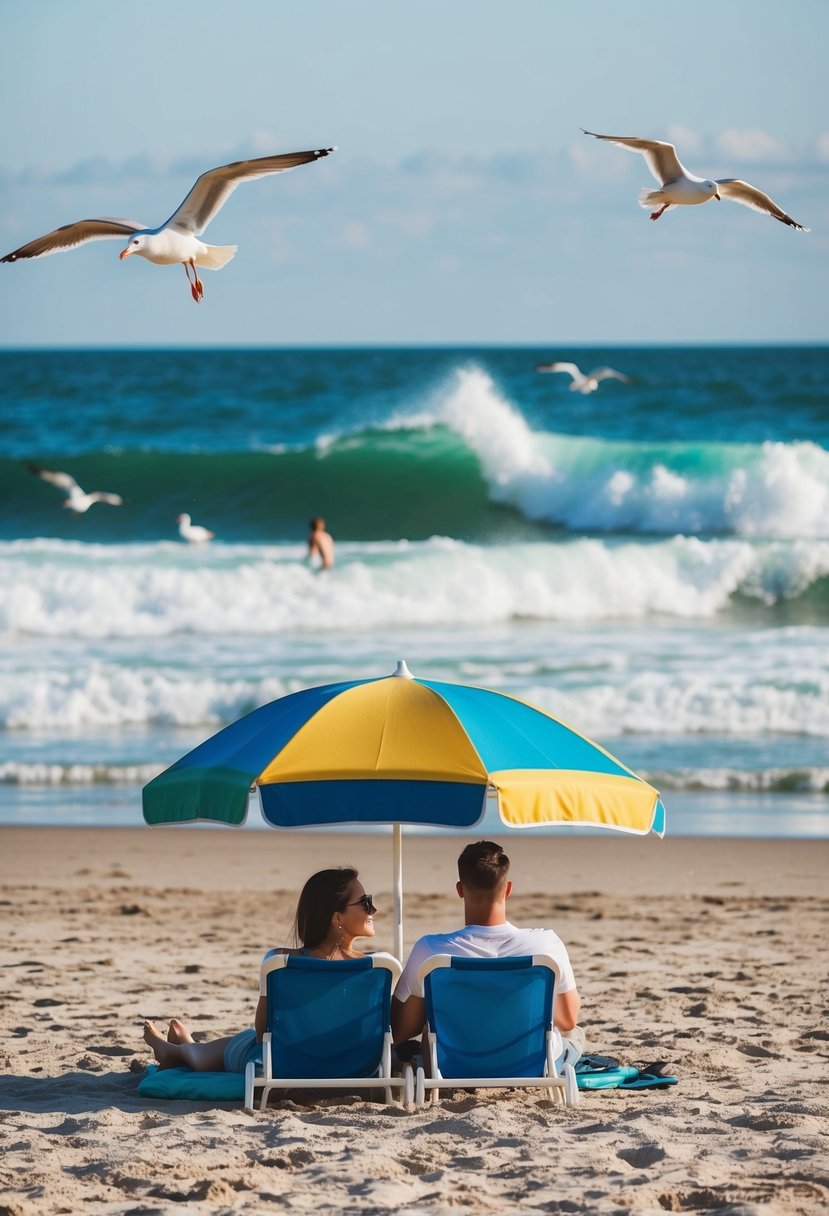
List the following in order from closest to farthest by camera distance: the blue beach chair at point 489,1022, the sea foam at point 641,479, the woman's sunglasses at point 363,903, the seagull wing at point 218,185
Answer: the blue beach chair at point 489,1022
the woman's sunglasses at point 363,903
the seagull wing at point 218,185
the sea foam at point 641,479

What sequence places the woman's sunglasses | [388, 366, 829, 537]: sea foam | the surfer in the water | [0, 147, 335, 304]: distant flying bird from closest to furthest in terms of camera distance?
the woman's sunglasses → [0, 147, 335, 304]: distant flying bird → the surfer in the water → [388, 366, 829, 537]: sea foam

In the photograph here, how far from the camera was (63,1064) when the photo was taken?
18.8ft

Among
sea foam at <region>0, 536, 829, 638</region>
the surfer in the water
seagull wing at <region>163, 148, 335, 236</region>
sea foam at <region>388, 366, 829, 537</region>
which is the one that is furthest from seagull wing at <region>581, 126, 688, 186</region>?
sea foam at <region>388, 366, 829, 537</region>

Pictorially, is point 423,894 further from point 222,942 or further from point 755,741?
point 755,741

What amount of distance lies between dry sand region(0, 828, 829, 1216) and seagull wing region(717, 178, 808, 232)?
3202 millimetres

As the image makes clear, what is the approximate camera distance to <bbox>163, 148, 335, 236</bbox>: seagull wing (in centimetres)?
564

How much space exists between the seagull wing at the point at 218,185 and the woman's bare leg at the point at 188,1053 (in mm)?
2854

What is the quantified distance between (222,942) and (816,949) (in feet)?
9.04

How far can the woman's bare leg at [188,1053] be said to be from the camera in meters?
5.34

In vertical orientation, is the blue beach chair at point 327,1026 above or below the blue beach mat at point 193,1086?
above

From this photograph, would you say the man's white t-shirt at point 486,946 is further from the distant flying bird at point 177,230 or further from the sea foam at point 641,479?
the sea foam at point 641,479

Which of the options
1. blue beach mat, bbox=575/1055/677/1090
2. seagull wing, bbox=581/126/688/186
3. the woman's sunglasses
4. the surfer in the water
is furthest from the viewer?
the surfer in the water

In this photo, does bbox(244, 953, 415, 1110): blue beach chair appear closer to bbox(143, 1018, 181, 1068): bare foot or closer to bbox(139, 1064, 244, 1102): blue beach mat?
bbox(139, 1064, 244, 1102): blue beach mat

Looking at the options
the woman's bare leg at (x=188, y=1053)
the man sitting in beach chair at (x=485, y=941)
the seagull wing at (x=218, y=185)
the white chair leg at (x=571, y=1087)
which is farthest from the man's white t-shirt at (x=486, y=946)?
the seagull wing at (x=218, y=185)
